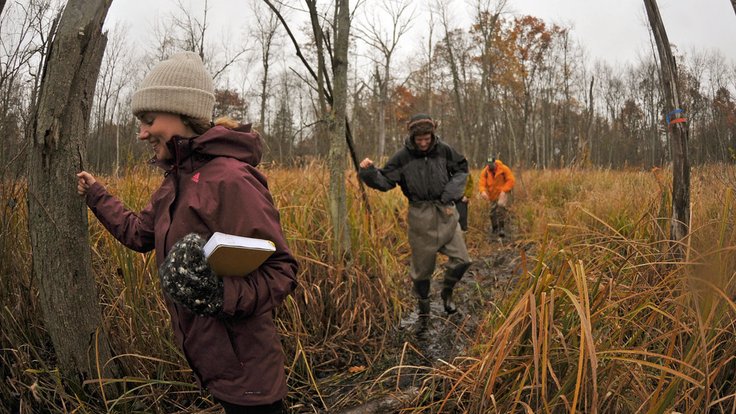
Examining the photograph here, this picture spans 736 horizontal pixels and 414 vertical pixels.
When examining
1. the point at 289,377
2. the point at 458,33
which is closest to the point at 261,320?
the point at 289,377

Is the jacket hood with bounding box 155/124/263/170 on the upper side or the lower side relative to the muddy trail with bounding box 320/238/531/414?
upper

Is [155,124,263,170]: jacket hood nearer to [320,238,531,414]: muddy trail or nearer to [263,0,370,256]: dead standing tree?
[320,238,531,414]: muddy trail

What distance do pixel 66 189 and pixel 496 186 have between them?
7390mm

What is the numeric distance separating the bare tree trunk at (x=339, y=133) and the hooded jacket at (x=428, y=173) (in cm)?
60

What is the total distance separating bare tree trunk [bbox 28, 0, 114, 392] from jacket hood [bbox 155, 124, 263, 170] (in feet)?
1.89

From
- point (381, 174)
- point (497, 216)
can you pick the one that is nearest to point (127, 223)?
point (381, 174)

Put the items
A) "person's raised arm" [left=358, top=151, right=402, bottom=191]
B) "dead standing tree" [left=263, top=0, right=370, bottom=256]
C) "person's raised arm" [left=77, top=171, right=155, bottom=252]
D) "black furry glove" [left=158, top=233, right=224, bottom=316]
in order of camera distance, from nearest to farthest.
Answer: "black furry glove" [left=158, top=233, right=224, bottom=316], "person's raised arm" [left=77, top=171, right=155, bottom=252], "dead standing tree" [left=263, top=0, right=370, bottom=256], "person's raised arm" [left=358, top=151, right=402, bottom=191]

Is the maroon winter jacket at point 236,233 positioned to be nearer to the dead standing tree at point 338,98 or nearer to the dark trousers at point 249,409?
the dark trousers at point 249,409

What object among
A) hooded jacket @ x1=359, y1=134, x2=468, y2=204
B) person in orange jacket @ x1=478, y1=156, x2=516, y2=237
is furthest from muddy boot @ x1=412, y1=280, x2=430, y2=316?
person in orange jacket @ x1=478, y1=156, x2=516, y2=237

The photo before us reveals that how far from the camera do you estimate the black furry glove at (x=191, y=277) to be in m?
1.25

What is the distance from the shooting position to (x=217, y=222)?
4.61ft

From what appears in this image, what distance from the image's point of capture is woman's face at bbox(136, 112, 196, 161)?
5.08ft

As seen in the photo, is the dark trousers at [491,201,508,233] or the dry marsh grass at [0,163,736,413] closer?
the dry marsh grass at [0,163,736,413]

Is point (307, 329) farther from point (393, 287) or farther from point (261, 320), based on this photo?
point (261, 320)
